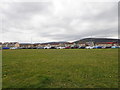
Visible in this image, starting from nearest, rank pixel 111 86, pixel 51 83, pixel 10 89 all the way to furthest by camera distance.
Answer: pixel 10 89 → pixel 111 86 → pixel 51 83

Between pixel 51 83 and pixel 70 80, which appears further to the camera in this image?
pixel 70 80

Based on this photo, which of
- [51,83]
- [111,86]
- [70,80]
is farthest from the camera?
[70,80]

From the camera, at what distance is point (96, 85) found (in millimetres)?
3893

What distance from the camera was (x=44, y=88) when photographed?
3652 mm

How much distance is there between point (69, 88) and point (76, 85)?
403 millimetres

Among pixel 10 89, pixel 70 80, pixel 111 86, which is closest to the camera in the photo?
pixel 10 89

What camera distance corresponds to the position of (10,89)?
3.58 meters

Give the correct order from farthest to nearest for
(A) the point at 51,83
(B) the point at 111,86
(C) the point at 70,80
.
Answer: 1. (C) the point at 70,80
2. (A) the point at 51,83
3. (B) the point at 111,86

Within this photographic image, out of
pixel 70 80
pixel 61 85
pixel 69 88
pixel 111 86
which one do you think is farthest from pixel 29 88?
pixel 111 86

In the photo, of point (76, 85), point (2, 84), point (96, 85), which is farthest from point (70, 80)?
point (2, 84)

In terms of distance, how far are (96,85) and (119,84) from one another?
3.39ft

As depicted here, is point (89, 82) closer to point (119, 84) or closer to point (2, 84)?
point (119, 84)

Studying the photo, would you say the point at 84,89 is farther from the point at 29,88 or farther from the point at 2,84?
the point at 2,84

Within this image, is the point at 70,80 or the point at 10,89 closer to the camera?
the point at 10,89
